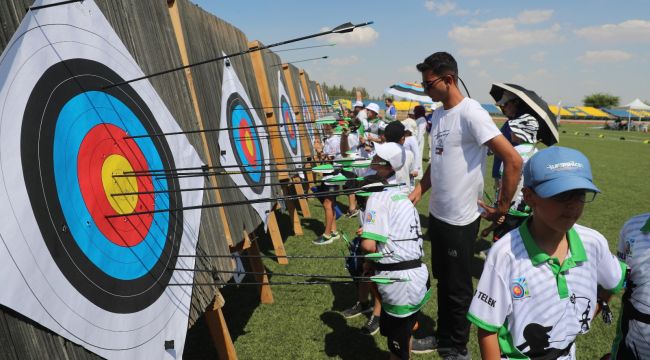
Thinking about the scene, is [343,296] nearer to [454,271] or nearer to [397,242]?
[454,271]

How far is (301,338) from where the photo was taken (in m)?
3.52

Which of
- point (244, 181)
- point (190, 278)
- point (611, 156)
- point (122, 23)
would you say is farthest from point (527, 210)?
point (611, 156)

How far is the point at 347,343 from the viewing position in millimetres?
3463

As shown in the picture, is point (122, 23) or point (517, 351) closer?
point (517, 351)

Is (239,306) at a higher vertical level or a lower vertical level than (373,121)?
lower

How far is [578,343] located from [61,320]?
3728mm

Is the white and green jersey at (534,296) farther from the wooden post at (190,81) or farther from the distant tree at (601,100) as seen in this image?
the distant tree at (601,100)

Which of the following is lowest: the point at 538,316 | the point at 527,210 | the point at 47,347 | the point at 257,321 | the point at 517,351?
the point at 257,321

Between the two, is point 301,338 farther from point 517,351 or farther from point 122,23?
point 122,23

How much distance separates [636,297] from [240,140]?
3249 millimetres

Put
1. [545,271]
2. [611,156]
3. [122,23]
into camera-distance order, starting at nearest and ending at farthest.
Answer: [545,271]
[122,23]
[611,156]

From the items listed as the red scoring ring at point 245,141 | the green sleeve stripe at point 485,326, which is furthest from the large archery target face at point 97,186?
the red scoring ring at point 245,141

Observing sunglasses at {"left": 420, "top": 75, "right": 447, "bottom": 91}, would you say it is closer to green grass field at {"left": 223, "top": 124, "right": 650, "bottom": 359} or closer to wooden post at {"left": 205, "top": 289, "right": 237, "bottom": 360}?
wooden post at {"left": 205, "top": 289, "right": 237, "bottom": 360}

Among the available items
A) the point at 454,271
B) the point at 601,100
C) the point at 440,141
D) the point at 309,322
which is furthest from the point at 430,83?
the point at 601,100
